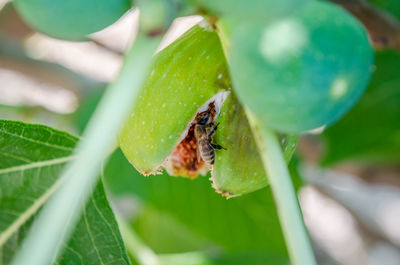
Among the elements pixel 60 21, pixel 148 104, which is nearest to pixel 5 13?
pixel 148 104

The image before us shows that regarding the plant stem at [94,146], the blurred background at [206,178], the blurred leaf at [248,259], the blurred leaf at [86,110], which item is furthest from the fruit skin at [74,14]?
the blurred leaf at [86,110]

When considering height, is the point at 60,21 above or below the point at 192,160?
above

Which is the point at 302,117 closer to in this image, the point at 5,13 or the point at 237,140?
the point at 237,140

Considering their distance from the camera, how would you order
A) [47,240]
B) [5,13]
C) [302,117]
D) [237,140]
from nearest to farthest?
[47,240], [302,117], [237,140], [5,13]

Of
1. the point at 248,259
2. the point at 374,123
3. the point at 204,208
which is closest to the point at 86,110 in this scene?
the point at 204,208

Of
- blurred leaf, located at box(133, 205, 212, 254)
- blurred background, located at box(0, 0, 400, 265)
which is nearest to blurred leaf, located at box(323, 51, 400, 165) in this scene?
blurred background, located at box(0, 0, 400, 265)

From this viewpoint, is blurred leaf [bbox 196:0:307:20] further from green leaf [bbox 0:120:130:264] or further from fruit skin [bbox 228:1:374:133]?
green leaf [bbox 0:120:130:264]

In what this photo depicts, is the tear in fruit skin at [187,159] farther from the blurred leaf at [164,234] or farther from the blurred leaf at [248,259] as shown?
the blurred leaf at [164,234]
